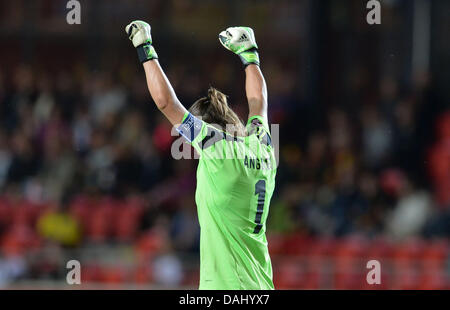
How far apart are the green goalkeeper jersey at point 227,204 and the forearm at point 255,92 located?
1.58 feet

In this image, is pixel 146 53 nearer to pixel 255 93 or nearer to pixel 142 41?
pixel 142 41

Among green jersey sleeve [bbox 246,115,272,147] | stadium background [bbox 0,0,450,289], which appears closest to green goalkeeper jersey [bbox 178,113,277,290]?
green jersey sleeve [bbox 246,115,272,147]

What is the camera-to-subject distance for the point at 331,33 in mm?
14875

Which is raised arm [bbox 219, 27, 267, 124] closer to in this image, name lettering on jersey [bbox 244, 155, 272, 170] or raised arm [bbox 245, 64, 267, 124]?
raised arm [bbox 245, 64, 267, 124]

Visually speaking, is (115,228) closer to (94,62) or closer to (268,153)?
(94,62)

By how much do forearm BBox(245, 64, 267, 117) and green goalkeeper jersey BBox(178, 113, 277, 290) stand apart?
0.48 m

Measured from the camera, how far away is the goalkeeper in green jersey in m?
4.80

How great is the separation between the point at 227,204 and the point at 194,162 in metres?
8.48

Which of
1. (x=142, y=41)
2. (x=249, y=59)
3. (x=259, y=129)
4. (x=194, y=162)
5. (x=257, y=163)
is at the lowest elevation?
(x=194, y=162)

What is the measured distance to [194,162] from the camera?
13289 mm

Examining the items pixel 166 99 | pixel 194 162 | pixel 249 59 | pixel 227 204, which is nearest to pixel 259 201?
pixel 227 204

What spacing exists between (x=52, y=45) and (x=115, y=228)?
525 cm

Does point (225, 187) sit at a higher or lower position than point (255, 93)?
lower

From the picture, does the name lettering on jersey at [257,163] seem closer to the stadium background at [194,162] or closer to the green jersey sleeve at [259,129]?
the green jersey sleeve at [259,129]
